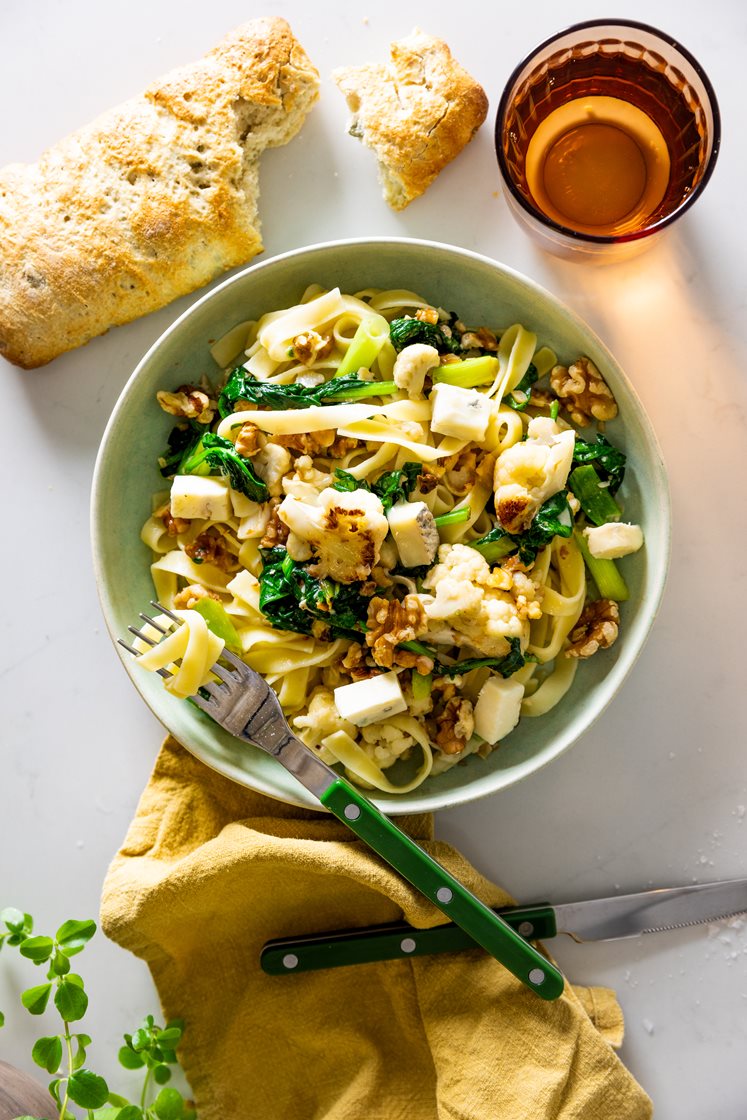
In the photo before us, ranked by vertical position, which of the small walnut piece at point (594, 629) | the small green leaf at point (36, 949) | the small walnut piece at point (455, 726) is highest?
the small green leaf at point (36, 949)

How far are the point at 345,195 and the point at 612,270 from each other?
1.19 meters

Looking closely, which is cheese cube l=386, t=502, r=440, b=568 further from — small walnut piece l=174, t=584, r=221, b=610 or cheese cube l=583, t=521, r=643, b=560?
small walnut piece l=174, t=584, r=221, b=610

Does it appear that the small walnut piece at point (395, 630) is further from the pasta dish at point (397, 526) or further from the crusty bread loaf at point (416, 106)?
the crusty bread loaf at point (416, 106)

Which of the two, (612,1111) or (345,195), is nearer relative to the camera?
(612,1111)

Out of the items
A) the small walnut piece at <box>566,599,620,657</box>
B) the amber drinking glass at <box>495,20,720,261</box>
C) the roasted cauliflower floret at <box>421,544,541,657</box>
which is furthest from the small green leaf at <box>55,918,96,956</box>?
the amber drinking glass at <box>495,20,720,261</box>

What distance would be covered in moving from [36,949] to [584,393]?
3.04m

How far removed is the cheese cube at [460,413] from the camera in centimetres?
366

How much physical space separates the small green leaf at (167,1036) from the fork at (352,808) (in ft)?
3.70

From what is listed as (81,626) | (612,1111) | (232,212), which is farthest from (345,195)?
(612,1111)

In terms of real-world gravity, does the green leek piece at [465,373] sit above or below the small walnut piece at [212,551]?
above

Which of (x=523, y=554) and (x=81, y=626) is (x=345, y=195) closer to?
(x=523, y=554)

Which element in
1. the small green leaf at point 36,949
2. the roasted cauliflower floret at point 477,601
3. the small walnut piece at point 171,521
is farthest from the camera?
the small walnut piece at point 171,521

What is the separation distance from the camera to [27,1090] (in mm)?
4016

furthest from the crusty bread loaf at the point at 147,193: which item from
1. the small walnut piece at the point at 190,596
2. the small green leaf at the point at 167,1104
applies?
the small green leaf at the point at 167,1104
